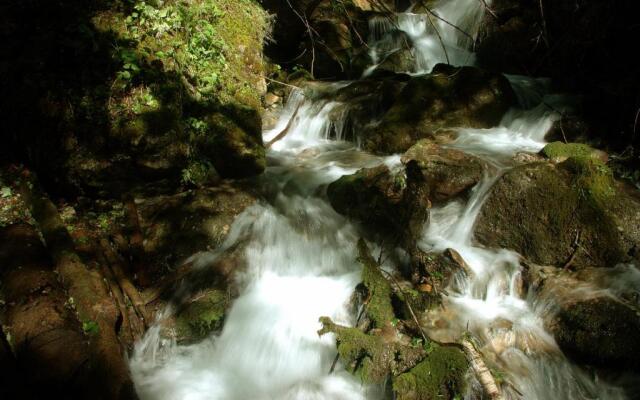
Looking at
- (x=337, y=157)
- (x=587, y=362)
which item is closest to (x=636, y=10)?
(x=337, y=157)

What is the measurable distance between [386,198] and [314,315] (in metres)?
2.01

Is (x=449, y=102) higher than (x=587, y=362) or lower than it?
higher

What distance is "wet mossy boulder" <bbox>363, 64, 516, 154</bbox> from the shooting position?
25.4ft

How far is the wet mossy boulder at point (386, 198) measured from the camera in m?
5.11

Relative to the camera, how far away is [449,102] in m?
8.00

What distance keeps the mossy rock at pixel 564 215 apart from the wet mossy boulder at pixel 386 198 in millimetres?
1084

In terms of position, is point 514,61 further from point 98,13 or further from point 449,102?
point 98,13

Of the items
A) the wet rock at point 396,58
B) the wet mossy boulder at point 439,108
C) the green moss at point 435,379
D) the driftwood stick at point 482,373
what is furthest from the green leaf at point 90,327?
the wet rock at point 396,58

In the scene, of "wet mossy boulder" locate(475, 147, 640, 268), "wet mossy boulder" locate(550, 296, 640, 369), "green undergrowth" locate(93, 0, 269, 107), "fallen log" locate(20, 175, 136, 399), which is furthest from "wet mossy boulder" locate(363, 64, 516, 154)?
"fallen log" locate(20, 175, 136, 399)

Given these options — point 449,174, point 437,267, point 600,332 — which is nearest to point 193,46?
point 449,174

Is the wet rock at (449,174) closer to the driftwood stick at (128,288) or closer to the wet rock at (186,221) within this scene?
the wet rock at (186,221)

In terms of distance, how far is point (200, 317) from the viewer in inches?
163

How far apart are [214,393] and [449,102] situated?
698cm

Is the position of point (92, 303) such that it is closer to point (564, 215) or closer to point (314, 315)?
point (314, 315)
